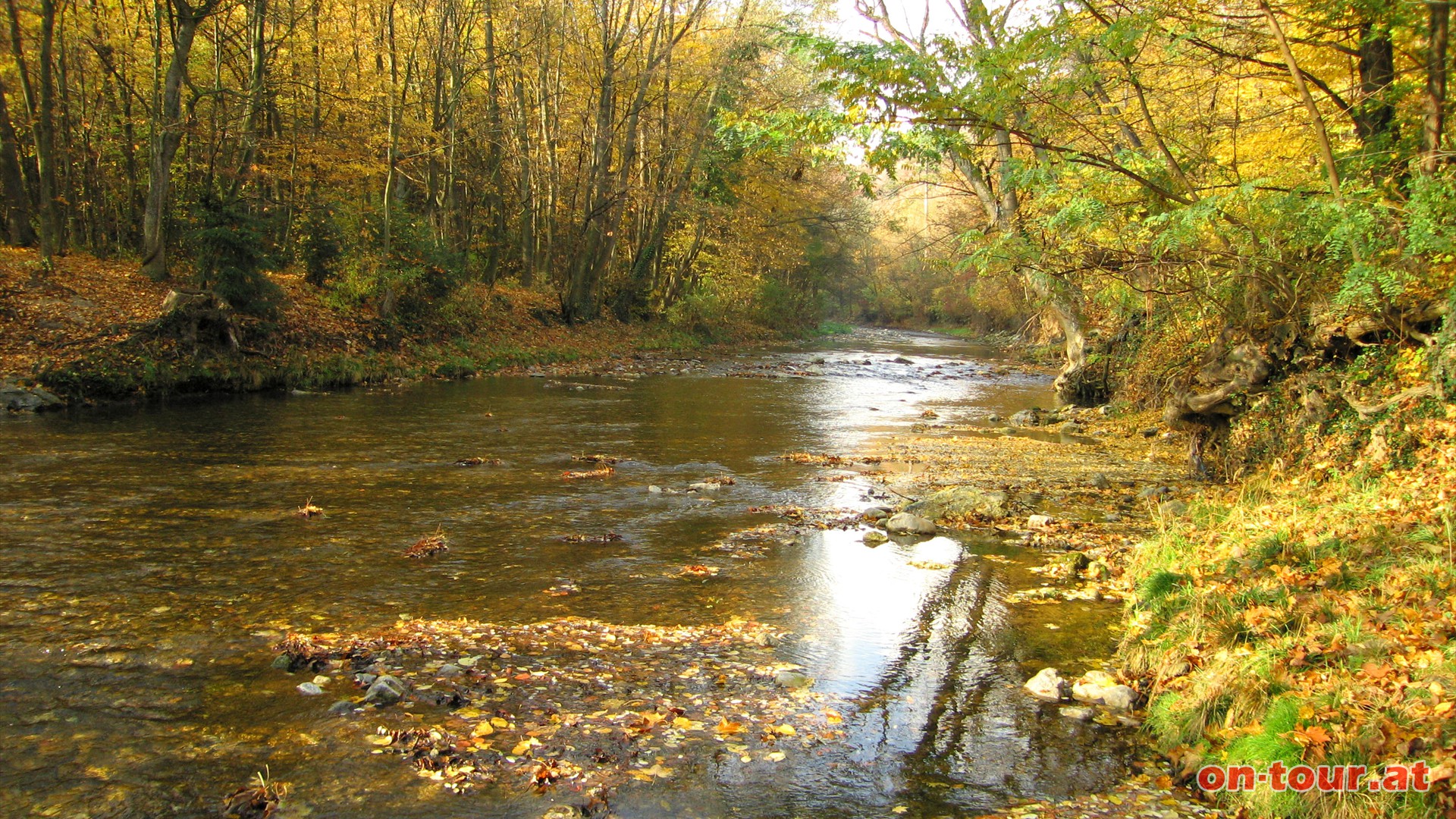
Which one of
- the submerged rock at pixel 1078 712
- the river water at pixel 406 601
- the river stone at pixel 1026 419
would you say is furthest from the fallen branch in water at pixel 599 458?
the river stone at pixel 1026 419

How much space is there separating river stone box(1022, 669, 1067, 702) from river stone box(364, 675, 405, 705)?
3806 millimetres

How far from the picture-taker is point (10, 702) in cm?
477

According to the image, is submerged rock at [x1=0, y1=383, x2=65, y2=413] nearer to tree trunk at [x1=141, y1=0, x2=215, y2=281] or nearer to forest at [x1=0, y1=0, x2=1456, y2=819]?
forest at [x1=0, y1=0, x2=1456, y2=819]

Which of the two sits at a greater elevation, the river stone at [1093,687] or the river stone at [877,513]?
the river stone at [877,513]

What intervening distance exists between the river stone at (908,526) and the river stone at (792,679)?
373 cm

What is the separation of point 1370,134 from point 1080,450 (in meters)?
6.38

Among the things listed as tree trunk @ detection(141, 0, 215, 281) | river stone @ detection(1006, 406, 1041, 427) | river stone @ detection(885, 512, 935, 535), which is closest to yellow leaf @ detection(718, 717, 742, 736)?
river stone @ detection(885, 512, 935, 535)

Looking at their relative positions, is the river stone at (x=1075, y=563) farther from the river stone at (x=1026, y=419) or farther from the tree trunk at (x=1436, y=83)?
the river stone at (x=1026, y=419)

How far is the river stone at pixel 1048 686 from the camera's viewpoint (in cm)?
533

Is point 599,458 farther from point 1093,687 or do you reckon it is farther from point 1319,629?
point 1319,629

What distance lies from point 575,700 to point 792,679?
4.50 ft

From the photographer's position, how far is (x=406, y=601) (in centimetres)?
667

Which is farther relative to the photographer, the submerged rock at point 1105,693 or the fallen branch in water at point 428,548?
the fallen branch in water at point 428,548

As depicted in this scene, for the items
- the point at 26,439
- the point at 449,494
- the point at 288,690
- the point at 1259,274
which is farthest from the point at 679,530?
the point at 26,439
